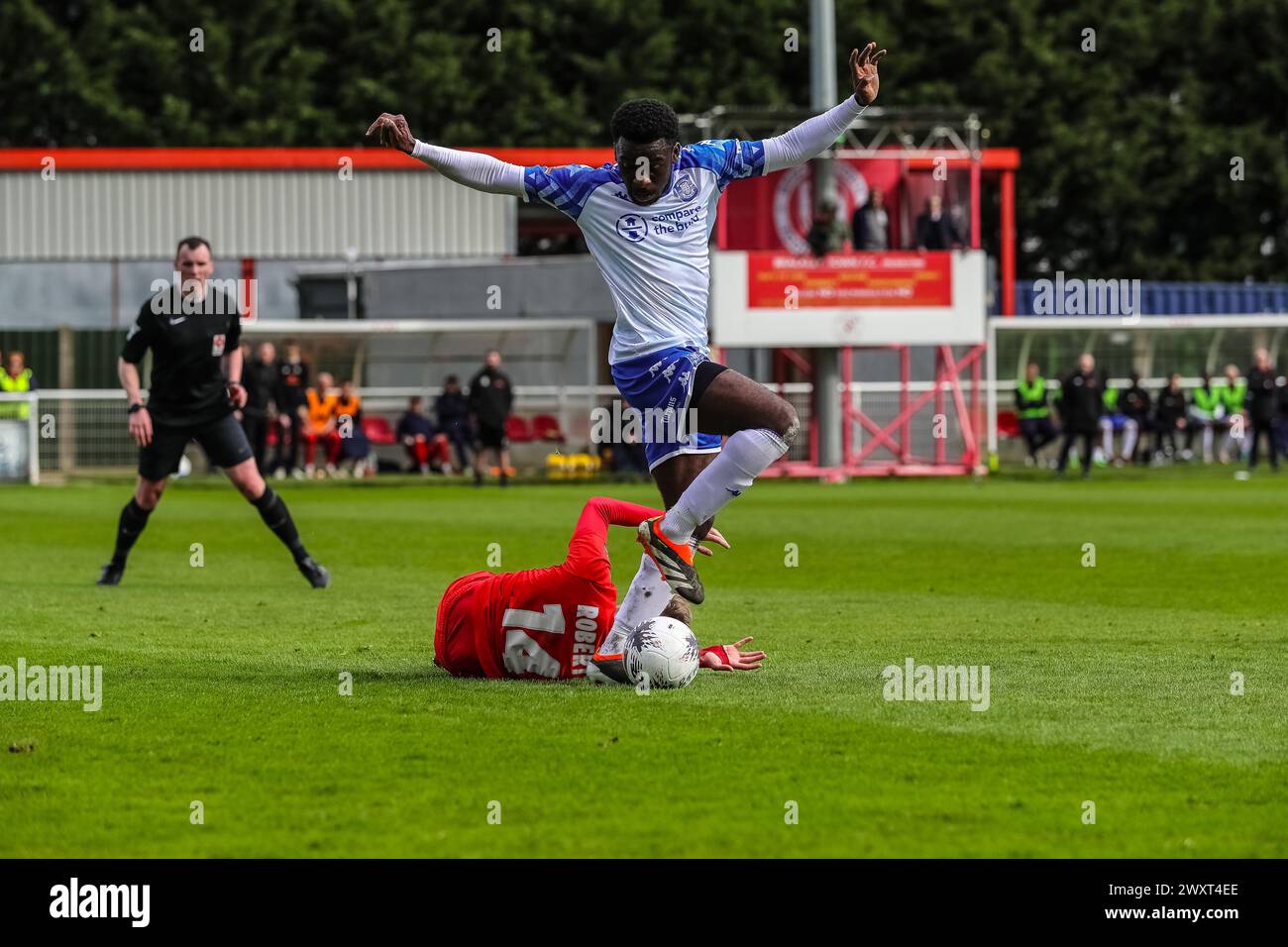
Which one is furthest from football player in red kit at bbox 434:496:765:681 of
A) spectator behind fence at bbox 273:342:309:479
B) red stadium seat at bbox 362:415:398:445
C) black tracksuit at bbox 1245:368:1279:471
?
black tracksuit at bbox 1245:368:1279:471

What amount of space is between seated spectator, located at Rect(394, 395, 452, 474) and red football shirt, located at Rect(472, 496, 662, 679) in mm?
25560

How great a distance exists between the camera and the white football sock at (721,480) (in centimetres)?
793

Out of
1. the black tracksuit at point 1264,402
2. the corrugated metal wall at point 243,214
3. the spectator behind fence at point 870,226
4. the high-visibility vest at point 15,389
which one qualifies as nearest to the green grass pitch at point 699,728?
the high-visibility vest at point 15,389

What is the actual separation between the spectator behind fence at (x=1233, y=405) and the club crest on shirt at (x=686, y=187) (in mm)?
30269

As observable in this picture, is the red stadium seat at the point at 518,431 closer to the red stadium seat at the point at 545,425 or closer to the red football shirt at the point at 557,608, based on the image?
the red stadium seat at the point at 545,425

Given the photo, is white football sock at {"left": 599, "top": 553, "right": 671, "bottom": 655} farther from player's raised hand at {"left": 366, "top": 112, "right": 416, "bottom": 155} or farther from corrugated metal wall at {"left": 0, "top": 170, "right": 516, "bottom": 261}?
corrugated metal wall at {"left": 0, "top": 170, "right": 516, "bottom": 261}

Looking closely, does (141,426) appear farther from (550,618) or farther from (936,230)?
(936,230)

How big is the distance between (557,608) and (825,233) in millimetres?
23024

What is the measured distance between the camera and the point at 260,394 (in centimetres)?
3005

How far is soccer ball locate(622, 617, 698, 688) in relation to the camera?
7891 millimetres

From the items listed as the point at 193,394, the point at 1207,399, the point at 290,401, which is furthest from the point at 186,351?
the point at 1207,399
